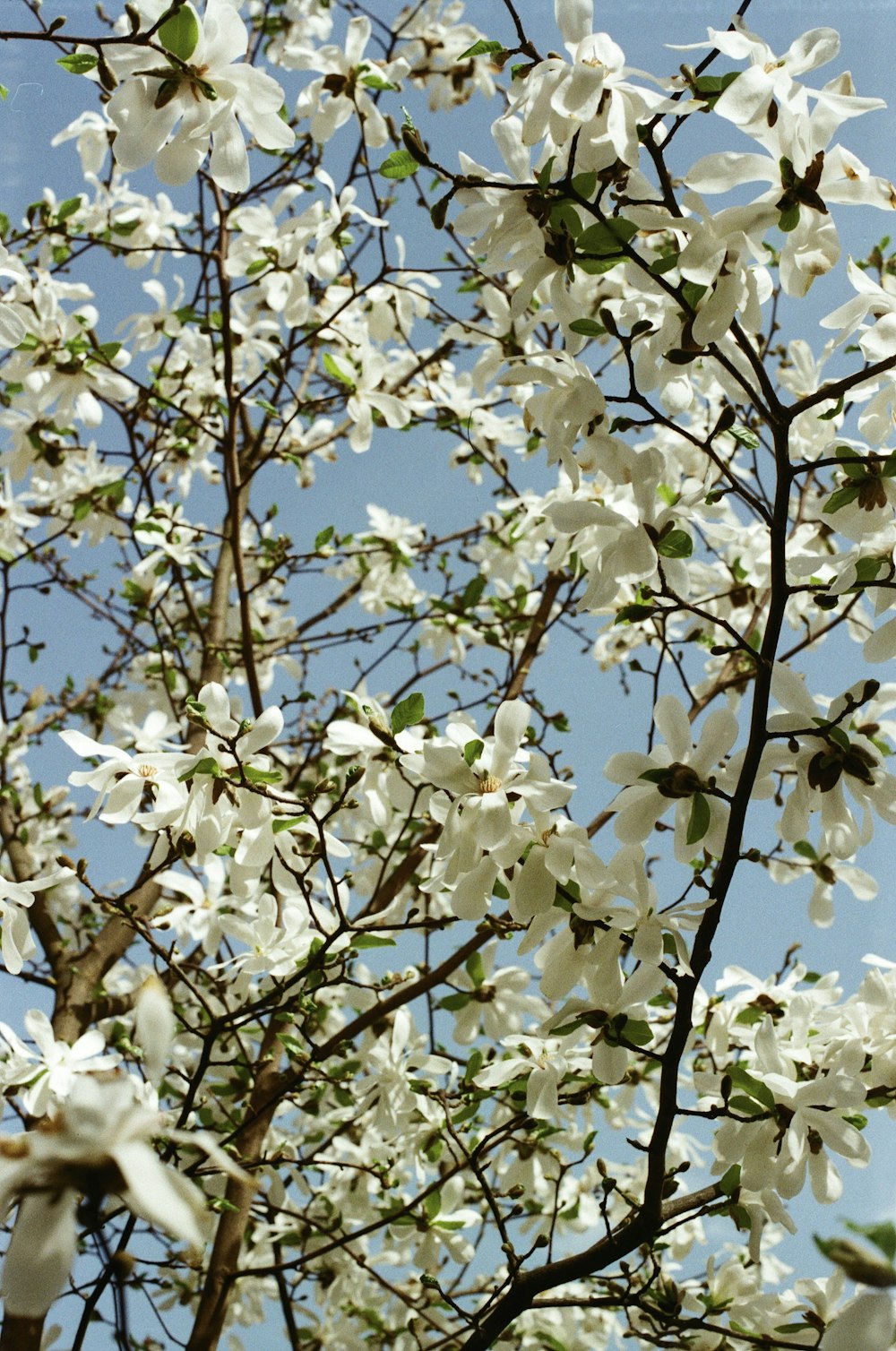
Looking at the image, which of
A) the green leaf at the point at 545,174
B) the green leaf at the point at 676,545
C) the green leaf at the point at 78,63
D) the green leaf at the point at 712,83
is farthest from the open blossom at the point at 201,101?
the green leaf at the point at 676,545

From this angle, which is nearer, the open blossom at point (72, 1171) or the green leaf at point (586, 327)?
the open blossom at point (72, 1171)

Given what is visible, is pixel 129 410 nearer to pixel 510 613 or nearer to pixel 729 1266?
pixel 510 613

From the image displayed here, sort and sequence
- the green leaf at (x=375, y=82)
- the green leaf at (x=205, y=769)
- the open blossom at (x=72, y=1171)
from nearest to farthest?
the open blossom at (x=72, y=1171), the green leaf at (x=205, y=769), the green leaf at (x=375, y=82)

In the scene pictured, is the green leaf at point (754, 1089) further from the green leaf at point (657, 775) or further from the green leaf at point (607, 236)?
the green leaf at point (607, 236)

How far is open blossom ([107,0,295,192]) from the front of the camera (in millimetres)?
1135

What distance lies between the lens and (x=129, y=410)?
2732mm

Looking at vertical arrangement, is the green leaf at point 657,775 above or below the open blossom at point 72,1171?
above

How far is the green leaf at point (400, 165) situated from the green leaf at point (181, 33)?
0.26 meters

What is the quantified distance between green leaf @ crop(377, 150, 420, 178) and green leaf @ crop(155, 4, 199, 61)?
0.86 ft

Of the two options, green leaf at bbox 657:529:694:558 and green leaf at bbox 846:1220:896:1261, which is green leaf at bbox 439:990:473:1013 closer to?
green leaf at bbox 657:529:694:558

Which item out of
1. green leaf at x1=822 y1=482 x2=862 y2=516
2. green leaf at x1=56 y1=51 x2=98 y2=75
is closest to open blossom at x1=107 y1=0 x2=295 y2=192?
green leaf at x1=56 y1=51 x2=98 y2=75

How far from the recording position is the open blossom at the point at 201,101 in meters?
1.13

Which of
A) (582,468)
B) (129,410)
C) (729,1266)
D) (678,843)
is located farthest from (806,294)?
(129,410)

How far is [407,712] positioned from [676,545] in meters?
0.37
